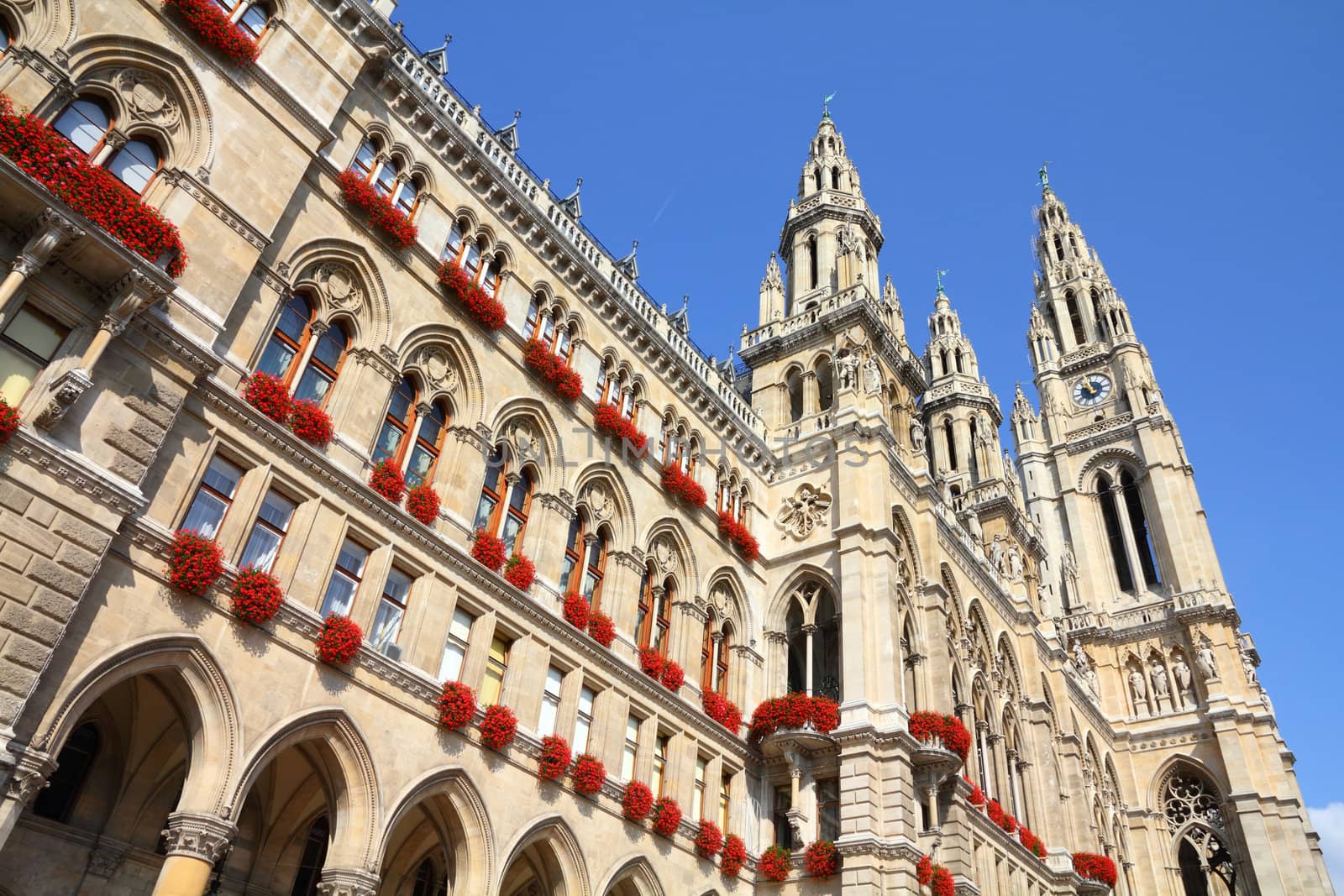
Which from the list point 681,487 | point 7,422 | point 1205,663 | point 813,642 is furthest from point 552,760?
point 1205,663

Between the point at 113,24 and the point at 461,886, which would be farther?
the point at 461,886

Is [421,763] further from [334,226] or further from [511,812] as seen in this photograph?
[334,226]

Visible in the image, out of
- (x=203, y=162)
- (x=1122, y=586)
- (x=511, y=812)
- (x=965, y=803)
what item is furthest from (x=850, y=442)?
(x=1122, y=586)

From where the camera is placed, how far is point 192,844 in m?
14.6

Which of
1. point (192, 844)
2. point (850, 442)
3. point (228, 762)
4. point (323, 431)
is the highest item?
point (850, 442)

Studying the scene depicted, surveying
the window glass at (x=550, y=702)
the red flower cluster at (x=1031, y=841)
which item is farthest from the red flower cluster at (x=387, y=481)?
the red flower cluster at (x=1031, y=841)

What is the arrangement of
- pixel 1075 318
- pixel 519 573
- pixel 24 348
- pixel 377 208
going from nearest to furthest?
pixel 24 348 → pixel 377 208 → pixel 519 573 → pixel 1075 318

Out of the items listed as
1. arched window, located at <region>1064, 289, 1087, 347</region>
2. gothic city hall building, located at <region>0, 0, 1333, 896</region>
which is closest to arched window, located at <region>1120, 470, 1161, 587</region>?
arched window, located at <region>1064, 289, 1087, 347</region>

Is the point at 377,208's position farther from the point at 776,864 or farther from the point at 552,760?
the point at 776,864

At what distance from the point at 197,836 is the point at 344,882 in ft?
9.95

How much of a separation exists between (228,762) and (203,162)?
10.9 m

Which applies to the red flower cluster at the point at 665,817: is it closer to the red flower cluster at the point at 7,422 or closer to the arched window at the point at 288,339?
the arched window at the point at 288,339

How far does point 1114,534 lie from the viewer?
65625 millimetres

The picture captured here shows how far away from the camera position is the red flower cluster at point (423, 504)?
67.1 feet
